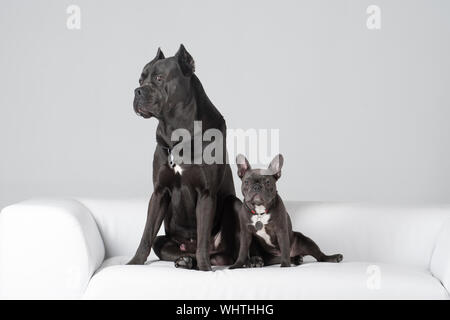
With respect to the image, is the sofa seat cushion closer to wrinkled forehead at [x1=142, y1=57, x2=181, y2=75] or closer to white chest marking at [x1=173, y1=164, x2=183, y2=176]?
white chest marking at [x1=173, y1=164, x2=183, y2=176]

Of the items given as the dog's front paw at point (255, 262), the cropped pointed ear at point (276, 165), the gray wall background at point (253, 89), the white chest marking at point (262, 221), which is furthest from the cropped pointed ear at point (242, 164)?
the gray wall background at point (253, 89)

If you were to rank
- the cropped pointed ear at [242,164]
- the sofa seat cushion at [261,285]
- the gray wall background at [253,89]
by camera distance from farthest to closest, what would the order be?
the gray wall background at [253,89], the cropped pointed ear at [242,164], the sofa seat cushion at [261,285]

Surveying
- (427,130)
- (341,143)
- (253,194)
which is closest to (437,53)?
(427,130)

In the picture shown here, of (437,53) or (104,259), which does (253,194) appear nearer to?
(104,259)

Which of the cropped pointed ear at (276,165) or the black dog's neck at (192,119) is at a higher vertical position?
the black dog's neck at (192,119)

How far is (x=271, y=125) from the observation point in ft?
17.7

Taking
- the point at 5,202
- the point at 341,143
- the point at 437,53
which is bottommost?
the point at 5,202

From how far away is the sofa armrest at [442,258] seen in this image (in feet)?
10.5

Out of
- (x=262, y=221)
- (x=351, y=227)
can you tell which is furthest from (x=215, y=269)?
(x=351, y=227)

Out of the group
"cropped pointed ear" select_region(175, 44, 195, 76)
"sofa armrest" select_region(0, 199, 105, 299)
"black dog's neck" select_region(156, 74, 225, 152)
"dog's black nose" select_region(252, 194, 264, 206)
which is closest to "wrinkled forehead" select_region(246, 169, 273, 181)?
"dog's black nose" select_region(252, 194, 264, 206)

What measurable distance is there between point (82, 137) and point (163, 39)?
3.60 ft

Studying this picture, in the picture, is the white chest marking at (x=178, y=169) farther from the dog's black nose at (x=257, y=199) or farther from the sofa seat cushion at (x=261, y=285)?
the sofa seat cushion at (x=261, y=285)

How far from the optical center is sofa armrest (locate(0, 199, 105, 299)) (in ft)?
10.7
